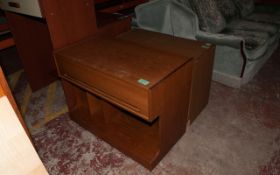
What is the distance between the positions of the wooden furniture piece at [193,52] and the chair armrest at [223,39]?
42 centimetres

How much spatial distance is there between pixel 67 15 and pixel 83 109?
2.42ft

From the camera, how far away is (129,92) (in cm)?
120

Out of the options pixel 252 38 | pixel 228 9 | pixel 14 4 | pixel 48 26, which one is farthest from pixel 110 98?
pixel 228 9

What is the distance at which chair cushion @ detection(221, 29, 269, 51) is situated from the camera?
222 cm

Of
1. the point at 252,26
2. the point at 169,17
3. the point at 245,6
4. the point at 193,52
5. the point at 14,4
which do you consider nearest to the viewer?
the point at 193,52

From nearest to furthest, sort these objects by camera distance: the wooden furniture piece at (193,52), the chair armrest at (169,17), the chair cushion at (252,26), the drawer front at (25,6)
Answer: the drawer front at (25,6) < the wooden furniture piece at (193,52) < the chair armrest at (169,17) < the chair cushion at (252,26)

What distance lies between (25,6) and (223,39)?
161cm

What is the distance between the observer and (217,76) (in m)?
2.34

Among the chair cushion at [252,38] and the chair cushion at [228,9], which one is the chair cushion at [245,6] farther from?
the chair cushion at [252,38]

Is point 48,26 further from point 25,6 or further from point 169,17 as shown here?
point 169,17

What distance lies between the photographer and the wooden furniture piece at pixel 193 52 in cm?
157

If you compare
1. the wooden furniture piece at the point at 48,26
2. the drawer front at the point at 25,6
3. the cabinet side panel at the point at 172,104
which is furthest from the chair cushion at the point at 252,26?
the drawer front at the point at 25,6

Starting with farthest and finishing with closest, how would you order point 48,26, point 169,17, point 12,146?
point 169,17 < point 48,26 < point 12,146

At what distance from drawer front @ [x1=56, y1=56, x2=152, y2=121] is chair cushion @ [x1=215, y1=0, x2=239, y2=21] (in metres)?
1.97
